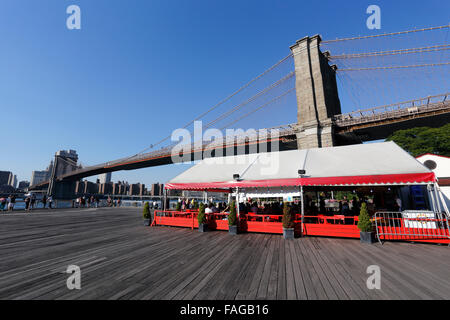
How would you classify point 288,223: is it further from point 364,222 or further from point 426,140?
point 426,140

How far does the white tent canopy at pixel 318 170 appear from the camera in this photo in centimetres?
734

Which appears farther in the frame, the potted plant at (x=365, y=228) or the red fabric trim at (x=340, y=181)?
the potted plant at (x=365, y=228)

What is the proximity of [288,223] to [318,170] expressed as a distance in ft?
9.44

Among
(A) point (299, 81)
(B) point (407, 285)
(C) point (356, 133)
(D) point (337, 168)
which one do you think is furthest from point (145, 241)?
(C) point (356, 133)

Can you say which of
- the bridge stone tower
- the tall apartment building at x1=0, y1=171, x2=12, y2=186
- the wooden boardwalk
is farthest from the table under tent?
the tall apartment building at x1=0, y1=171, x2=12, y2=186

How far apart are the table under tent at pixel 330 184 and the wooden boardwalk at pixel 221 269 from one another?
89 cm

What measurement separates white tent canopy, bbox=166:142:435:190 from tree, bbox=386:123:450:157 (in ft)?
68.3

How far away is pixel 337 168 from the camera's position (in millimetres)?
8609

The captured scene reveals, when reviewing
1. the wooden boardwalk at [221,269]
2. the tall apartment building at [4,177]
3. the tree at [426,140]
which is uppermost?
the tall apartment building at [4,177]

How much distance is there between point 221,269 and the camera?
4547mm

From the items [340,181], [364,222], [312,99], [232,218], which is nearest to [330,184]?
[340,181]

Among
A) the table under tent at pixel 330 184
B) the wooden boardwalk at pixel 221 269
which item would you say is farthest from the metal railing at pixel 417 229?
the wooden boardwalk at pixel 221 269

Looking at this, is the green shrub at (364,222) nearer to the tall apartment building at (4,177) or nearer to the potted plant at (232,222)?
the potted plant at (232,222)
